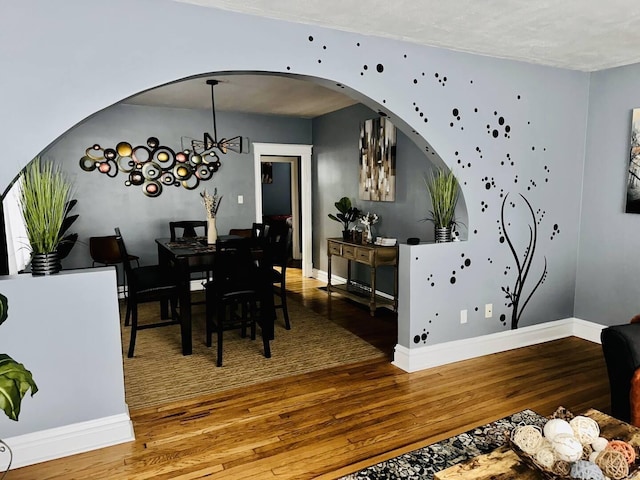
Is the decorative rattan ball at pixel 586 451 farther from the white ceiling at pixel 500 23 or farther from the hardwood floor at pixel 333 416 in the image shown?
the white ceiling at pixel 500 23

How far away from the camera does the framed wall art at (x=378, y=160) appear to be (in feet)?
17.3

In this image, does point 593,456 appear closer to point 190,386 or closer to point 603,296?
point 190,386

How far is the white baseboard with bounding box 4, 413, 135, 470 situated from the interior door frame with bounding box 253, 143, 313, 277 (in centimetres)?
444

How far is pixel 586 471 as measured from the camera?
1.45m

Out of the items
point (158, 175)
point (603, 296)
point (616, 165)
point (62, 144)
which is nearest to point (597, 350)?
point (603, 296)

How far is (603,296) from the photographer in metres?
4.06

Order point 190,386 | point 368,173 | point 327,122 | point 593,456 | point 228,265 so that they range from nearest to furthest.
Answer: point 593,456 → point 190,386 → point 228,265 → point 368,173 → point 327,122

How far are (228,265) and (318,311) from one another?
1.80m

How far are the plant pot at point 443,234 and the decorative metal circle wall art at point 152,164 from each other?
3.34 meters

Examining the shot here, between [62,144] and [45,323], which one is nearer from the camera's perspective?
[45,323]

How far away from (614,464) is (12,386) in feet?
6.59

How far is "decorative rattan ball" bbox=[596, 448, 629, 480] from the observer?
1.48m

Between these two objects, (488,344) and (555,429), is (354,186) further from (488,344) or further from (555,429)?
(555,429)

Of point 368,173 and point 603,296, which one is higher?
point 368,173
